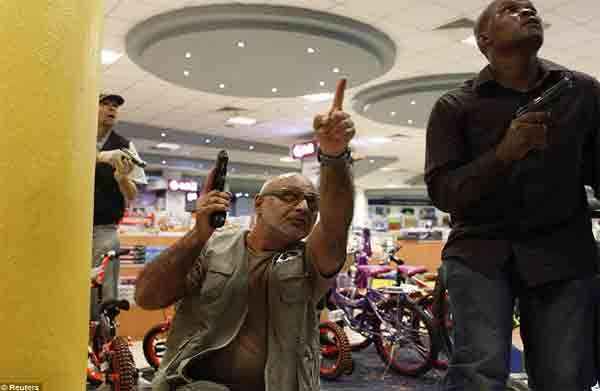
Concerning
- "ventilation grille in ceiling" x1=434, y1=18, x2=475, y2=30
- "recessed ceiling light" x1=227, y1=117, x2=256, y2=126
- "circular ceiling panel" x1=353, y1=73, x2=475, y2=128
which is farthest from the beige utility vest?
"recessed ceiling light" x1=227, y1=117, x2=256, y2=126

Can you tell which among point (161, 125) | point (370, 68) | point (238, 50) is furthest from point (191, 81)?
point (161, 125)

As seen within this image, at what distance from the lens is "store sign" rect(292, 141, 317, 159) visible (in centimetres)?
1466

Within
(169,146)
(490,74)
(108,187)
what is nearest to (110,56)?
(108,187)

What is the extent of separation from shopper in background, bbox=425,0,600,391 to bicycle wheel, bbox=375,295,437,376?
2763 mm

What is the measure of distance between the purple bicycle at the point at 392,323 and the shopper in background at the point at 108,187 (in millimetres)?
1979

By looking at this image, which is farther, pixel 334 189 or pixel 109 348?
pixel 109 348

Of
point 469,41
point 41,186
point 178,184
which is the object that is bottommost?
point 41,186

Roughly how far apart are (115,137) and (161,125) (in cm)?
1102

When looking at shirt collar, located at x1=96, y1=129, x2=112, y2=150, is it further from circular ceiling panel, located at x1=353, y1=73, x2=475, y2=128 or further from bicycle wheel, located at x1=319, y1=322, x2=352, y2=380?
circular ceiling panel, located at x1=353, y1=73, x2=475, y2=128

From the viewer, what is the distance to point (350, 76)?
8.55m

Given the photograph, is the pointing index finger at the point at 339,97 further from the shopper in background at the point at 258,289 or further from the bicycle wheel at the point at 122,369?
the bicycle wheel at the point at 122,369

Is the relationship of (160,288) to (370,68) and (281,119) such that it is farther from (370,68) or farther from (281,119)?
(281,119)

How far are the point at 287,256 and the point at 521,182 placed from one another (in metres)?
0.70

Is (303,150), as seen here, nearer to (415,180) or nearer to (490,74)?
(415,180)
